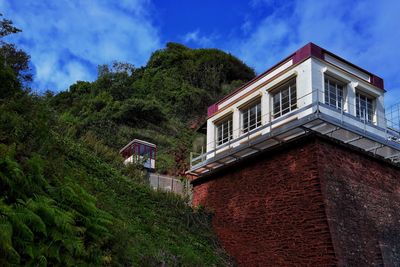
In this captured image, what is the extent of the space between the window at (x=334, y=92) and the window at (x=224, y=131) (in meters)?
4.95

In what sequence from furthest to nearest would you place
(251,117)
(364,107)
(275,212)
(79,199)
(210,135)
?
1. (210,135)
2. (251,117)
3. (364,107)
4. (275,212)
5. (79,199)

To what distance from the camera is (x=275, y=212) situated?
50.1ft

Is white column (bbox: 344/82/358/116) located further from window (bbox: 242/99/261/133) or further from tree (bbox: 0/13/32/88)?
tree (bbox: 0/13/32/88)

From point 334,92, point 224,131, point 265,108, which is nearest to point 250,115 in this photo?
point 265,108

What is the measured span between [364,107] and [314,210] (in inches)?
247

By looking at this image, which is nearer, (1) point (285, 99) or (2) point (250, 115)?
(1) point (285, 99)

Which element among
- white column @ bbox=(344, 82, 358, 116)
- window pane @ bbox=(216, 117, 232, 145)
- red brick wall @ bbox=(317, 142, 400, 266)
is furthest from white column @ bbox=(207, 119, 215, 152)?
red brick wall @ bbox=(317, 142, 400, 266)

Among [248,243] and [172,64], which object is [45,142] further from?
[172,64]

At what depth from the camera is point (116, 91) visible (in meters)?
43.5

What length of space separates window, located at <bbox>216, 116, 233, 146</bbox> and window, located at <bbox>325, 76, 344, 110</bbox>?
16.2 feet

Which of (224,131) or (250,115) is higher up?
(250,115)

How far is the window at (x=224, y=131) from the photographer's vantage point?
20703 mm

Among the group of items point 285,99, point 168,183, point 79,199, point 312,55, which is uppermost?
point 312,55

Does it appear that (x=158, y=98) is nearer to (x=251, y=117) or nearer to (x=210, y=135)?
(x=210, y=135)
